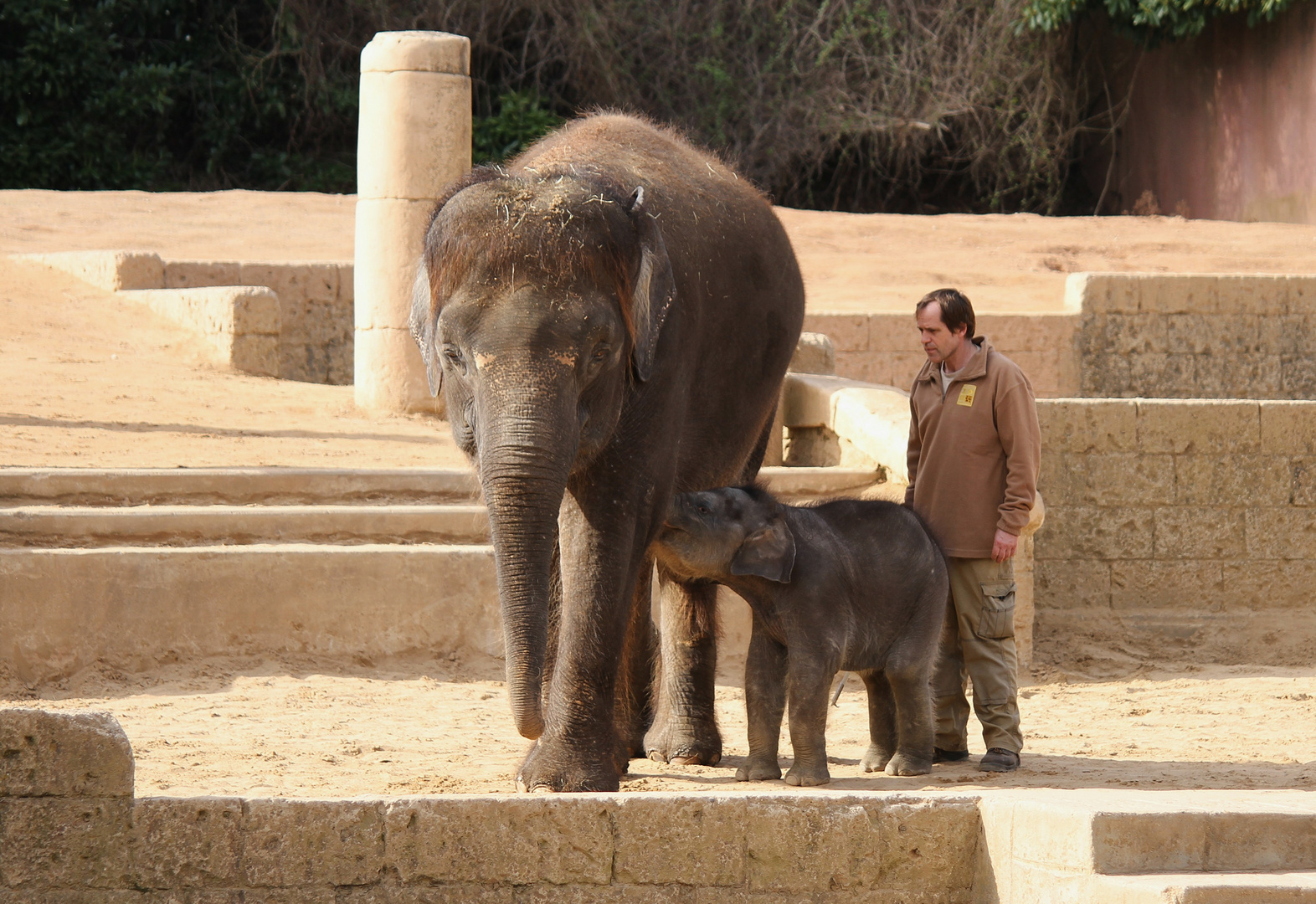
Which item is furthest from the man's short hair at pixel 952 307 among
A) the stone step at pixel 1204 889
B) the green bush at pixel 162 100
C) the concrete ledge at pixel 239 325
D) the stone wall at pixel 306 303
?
the green bush at pixel 162 100

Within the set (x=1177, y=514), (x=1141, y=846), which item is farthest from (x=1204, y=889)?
A: (x=1177, y=514)

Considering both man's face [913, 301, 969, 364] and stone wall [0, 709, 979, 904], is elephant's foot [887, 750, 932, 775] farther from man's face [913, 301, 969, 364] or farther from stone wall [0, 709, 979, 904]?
stone wall [0, 709, 979, 904]

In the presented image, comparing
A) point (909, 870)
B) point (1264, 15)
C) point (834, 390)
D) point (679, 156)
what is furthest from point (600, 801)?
point (1264, 15)

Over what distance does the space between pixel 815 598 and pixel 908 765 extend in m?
0.79

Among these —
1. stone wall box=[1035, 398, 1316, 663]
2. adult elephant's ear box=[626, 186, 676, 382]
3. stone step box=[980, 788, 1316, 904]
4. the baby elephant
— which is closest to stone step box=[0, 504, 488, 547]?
the baby elephant

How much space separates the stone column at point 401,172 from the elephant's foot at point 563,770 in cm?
692

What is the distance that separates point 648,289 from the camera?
195 inches

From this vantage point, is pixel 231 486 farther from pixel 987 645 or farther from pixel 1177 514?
pixel 1177 514

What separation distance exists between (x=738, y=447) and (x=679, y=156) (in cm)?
115

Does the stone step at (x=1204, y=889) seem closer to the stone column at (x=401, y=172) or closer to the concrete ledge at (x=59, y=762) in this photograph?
the concrete ledge at (x=59, y=762)

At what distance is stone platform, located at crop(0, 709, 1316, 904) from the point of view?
3980 millimetres

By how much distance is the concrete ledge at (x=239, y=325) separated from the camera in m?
12.5

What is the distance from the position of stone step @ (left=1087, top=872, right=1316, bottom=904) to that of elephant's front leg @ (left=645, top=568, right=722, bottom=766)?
93.7 inches

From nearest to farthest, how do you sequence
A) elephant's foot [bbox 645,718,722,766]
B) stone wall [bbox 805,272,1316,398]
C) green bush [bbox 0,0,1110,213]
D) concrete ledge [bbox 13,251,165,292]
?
elephant's foot [bbox 645,718,722,766], concrete ledge [bbox 13,251,165,292], stone wall [bbox 805,272,1316,398], green bush [bbox 0,0,1110,213]
